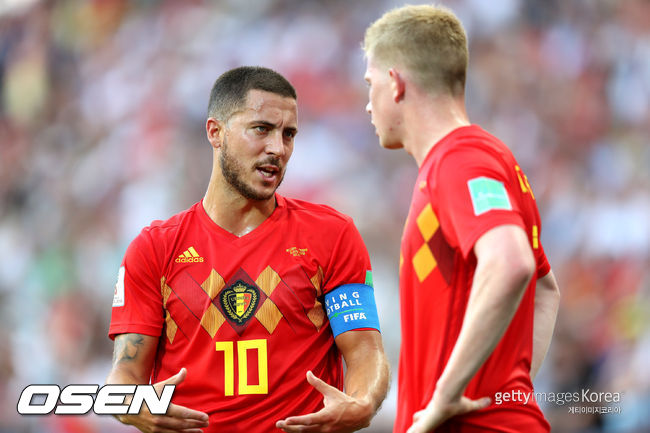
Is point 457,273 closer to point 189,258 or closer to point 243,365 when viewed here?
point 243,365

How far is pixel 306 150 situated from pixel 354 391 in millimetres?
4695

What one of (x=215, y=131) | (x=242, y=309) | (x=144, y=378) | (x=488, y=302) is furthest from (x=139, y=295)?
(x=488, y=302)

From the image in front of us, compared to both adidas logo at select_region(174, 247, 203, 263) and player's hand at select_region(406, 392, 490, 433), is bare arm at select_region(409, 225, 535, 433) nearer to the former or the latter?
player's hand at select_region(406, 392, 490, 433)

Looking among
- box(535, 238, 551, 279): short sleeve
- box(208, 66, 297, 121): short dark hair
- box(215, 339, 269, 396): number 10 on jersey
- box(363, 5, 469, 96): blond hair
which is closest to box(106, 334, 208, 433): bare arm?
box(215, 339, 269, 396): number 10 on jersey

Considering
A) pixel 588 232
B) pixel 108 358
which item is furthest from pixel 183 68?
pixel 588 232

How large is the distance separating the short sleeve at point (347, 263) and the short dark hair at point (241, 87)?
745 mm

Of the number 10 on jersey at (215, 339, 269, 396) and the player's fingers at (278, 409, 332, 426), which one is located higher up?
the number 10 on jersey at (215, 339, 269, 396)

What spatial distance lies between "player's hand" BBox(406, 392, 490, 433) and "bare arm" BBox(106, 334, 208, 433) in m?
1.22

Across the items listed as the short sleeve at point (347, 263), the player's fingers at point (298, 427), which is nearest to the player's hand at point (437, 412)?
the player's fingers at point (298, 427)

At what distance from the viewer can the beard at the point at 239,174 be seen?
143 inches

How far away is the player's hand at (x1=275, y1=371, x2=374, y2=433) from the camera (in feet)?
9.91

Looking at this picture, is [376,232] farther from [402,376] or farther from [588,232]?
[402,376]

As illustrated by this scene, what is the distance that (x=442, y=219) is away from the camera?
225 centimetres

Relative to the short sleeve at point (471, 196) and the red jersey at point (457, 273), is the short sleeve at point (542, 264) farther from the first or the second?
the short sleeve at point (471, 196)
